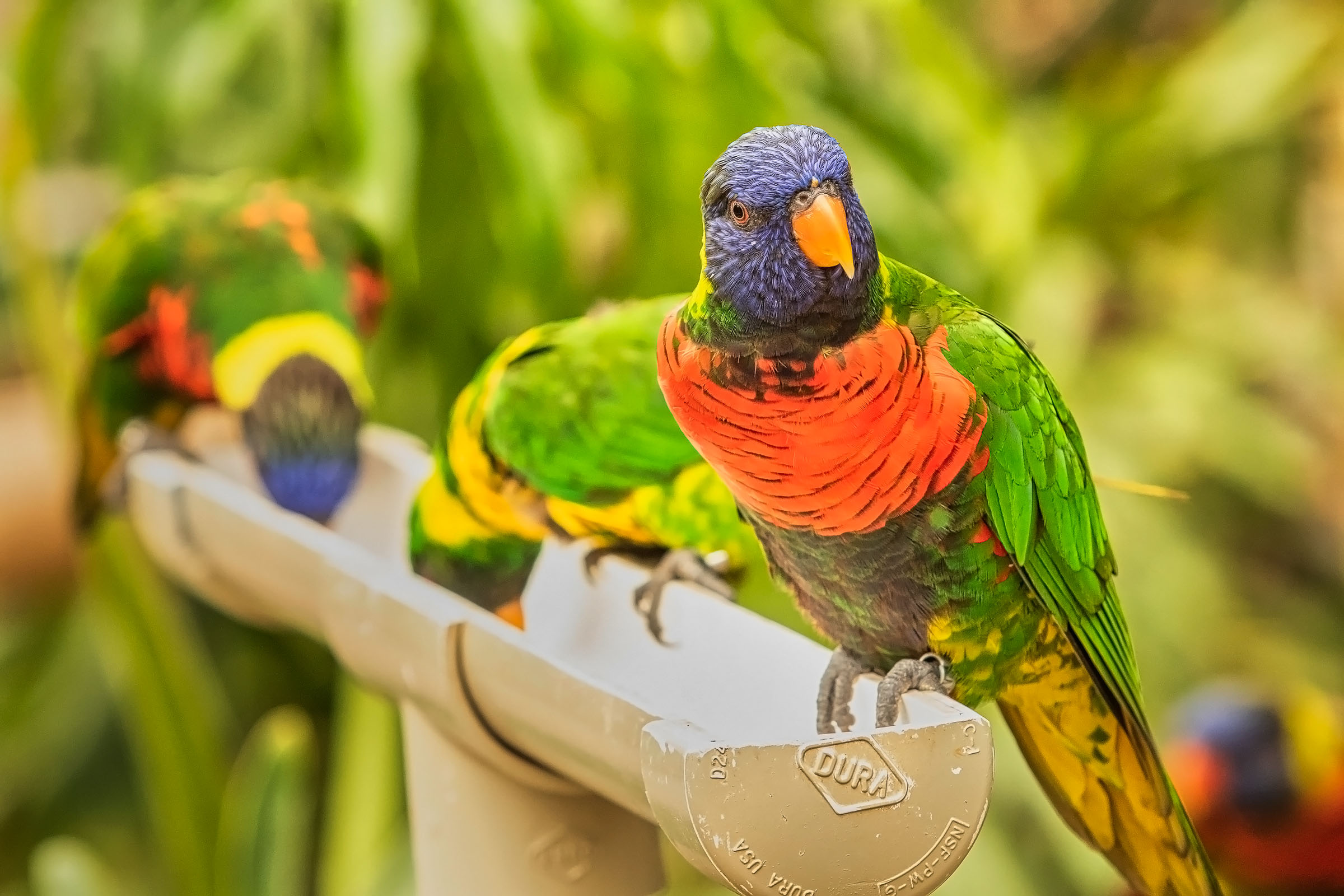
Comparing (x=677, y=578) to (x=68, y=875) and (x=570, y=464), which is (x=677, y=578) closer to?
(x=570, y=464)

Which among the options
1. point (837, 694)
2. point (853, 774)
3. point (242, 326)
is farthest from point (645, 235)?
point (853, 774)

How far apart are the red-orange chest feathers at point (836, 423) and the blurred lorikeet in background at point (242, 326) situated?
0.50 m

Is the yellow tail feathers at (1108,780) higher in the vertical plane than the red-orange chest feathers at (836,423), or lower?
lower

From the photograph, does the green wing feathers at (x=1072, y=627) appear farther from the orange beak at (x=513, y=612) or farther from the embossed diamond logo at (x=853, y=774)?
the orange beak at (x=513, y=612)

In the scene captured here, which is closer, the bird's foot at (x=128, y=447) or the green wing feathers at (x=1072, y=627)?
the green wing feathers at (x=1072, y=627)

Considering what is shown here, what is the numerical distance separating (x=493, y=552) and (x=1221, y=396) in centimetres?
137

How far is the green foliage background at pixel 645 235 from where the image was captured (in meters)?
1.25

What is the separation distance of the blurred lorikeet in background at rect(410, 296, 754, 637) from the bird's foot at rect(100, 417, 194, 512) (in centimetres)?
42

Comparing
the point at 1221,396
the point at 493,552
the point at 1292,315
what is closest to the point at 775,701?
the point at 493,552

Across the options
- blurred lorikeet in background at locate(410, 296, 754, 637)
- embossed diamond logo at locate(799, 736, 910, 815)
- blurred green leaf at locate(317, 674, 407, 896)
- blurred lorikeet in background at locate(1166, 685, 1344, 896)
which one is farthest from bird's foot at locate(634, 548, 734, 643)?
blurred lorikeet in background at locate(1166, 685, 1344, 896)

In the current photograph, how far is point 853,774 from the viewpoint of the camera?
0.49 m

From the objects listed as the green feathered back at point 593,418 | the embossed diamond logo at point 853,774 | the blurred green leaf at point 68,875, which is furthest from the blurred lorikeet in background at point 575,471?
the blurred green leaf at point 68,875

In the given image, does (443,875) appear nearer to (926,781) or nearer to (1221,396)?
(926,781)

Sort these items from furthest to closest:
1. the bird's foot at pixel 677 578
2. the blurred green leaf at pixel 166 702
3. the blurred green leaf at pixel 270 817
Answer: the blurred green leaf at pixel 166 702 < the blurred green leaf at pixel 270 817 < the bird's foot at pixel 677 578
